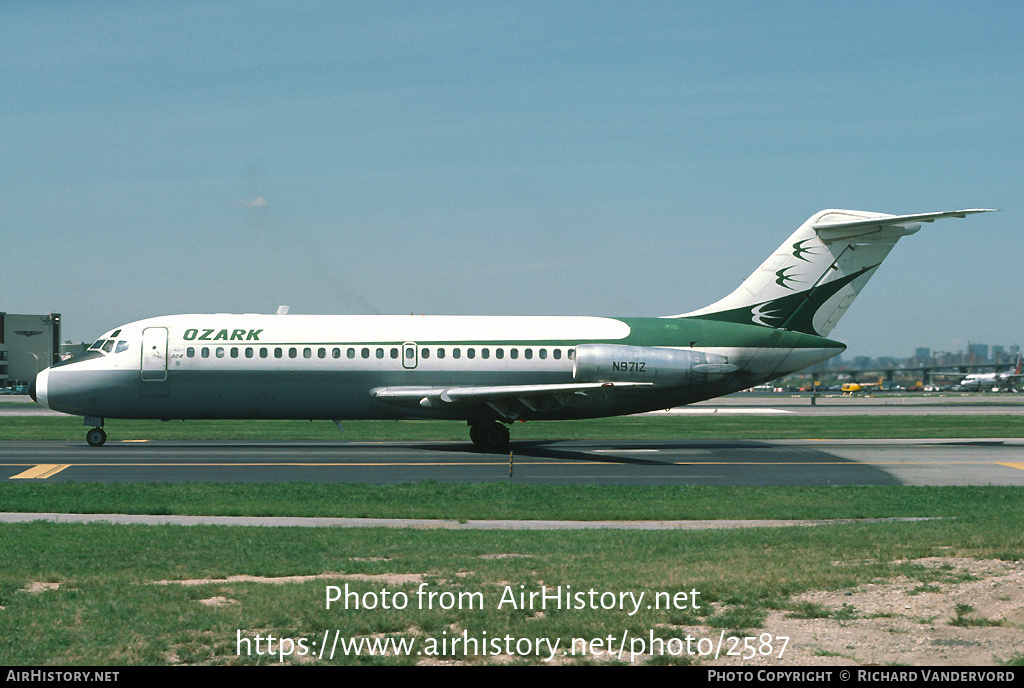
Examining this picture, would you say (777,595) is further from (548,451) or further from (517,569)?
(548,451)

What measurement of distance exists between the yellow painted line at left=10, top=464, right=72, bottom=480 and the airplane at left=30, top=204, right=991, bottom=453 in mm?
5775

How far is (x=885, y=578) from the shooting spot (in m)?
11.2

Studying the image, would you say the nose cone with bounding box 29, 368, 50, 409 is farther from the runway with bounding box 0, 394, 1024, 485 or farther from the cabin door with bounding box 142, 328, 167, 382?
the cabin door with bounding box 142, 328, 167, 382

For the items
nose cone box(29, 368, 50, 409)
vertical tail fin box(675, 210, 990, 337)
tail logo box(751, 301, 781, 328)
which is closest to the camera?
nose cone box(29, 368, 50, 409)

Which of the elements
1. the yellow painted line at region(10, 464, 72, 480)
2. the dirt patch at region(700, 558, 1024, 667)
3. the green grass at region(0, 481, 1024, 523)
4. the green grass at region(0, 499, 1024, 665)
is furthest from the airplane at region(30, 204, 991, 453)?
the dirt patch at region(700, 558, 1024, 667)

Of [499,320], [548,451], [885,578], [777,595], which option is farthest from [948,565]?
[499,320]

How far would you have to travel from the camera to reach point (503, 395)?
3073cm

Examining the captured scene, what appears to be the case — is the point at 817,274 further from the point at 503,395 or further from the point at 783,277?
the point at 503,395

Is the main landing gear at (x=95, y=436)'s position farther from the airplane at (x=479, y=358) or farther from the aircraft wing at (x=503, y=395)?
the aircraft wing at (x=503, y=395)

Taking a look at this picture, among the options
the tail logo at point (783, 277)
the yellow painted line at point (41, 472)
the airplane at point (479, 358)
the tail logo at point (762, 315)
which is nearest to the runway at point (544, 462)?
the yellow painted line at point (41, 472)

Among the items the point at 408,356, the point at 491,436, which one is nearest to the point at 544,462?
the point at 491,436

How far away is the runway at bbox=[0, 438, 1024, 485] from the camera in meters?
23.8

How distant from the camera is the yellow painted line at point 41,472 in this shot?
23.3m
